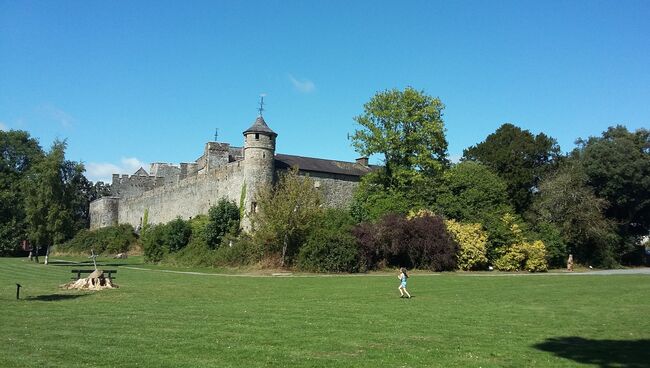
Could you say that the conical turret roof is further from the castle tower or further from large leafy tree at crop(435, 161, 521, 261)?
large leafy tree at crop(435, 161, 521, 261)

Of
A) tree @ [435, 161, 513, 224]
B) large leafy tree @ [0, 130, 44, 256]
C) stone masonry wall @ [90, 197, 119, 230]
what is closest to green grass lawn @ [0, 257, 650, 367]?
tree @ [435, 161, 513, 224]

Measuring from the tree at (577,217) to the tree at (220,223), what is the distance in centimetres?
2342

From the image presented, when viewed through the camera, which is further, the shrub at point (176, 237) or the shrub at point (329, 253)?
the shrub at point (176, 237)

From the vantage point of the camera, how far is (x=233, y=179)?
43.1m

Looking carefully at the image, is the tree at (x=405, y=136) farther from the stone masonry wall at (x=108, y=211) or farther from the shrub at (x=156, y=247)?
the stone masonry wall at (x=108, y=211)

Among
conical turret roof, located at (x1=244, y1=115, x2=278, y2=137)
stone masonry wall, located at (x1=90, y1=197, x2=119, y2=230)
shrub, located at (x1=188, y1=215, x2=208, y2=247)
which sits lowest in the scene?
shrub, located at (x1=188, y1=215, x2=208, y2=247)

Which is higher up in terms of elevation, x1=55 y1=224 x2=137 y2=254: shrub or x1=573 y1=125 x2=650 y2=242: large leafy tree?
x1=573 y1=125 x2=650 y2=242: large leafy tree

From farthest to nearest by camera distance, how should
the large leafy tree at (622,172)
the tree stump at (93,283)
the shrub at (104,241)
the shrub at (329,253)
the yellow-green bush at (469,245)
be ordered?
the shrub at (104,241) → the large leafy tree at (622,172) → the yellow-green bush at (469,245) → the shrub at (329,253) → the tree stump at (93,283)

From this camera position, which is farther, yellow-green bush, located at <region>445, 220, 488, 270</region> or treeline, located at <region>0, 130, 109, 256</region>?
treeline, located at <region>0, 130, 109, 256</region>

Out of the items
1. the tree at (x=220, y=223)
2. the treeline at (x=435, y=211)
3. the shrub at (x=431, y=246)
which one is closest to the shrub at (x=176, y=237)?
the treeline at (x=435, y=211)

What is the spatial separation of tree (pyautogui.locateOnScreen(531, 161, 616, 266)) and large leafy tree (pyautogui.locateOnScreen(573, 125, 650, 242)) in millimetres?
4649

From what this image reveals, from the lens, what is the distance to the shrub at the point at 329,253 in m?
32.2

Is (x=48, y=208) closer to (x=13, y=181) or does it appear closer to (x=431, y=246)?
(x=13, y=181)

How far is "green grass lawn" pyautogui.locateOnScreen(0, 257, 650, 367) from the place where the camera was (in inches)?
348
